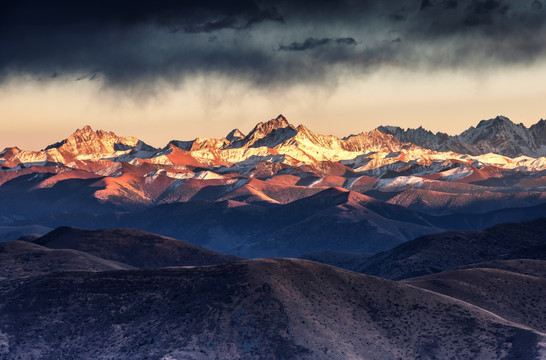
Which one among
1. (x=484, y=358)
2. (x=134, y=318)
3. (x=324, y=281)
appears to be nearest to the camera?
(x=484, y=358)

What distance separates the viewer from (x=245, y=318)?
158500 mm

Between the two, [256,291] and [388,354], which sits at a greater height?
[256,291]

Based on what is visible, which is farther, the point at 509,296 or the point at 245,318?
the point at 509,296

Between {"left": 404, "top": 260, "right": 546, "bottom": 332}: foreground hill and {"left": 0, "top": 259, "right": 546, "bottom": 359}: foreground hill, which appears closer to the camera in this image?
{"left": 0, "top": 259, "right": 546, "bottom": 359}: foreground hill

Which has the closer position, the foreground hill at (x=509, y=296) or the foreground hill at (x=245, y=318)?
the foreground hill at (x=245, y=318)

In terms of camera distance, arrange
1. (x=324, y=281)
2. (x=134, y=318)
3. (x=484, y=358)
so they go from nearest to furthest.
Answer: (x=484, y=358) < (x=134, y=318) < (x=324, y=281)

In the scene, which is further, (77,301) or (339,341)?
(77,301)

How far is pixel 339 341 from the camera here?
153125mm

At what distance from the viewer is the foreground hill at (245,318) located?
15088 centimetres

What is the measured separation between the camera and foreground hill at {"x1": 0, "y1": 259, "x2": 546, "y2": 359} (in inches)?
5940

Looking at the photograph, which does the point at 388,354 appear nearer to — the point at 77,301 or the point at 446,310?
the point at 446,310

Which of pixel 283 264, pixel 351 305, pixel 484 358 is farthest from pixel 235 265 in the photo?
pixel 484 358

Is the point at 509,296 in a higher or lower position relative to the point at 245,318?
lower

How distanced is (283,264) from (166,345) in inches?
1512
